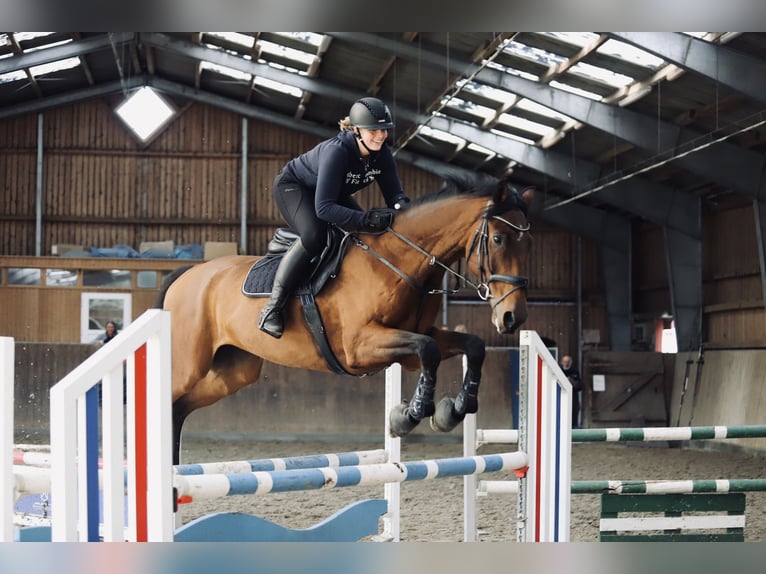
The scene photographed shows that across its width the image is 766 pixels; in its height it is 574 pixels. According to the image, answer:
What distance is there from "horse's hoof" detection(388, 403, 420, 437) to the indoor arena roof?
5892 millimetres

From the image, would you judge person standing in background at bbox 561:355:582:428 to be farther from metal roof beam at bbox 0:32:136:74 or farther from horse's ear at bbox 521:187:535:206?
metal roof beam at bbox 0:32:136:74

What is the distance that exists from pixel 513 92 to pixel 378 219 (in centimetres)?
819

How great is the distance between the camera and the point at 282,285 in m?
3.63

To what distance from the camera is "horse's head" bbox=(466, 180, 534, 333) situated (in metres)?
3.36

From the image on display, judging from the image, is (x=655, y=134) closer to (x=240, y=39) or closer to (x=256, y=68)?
(x=256, y=68)

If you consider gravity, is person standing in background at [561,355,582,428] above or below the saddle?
below

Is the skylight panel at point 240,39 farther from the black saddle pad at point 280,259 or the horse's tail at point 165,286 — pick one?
the black saddle pad at point 280,259

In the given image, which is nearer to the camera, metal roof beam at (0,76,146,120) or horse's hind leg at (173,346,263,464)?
horse's hind leg at (173,346,263,464)

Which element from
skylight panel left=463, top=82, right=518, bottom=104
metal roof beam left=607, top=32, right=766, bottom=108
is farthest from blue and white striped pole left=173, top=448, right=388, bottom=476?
skylight panel left=463, top=82, right=518, bottom=104

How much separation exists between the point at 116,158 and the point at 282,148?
286cm

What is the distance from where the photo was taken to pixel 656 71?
33.9ft

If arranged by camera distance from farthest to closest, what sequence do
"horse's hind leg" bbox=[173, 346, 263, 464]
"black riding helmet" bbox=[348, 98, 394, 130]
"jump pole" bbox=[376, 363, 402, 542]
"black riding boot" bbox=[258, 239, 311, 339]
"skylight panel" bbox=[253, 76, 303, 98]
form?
"skylight panel" bbox=[253, 76, 303, 98] < "horse's hind leg" bbox=[173, 346, 263, 464] < "jump pole" bbox=[376, 363, 402, 542] < "black riding boot" bbox=[258, 239, 311, 339] < "black riding helmet" bbox=[348, 98, 394, 130]

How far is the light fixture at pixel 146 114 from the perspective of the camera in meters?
17.0
